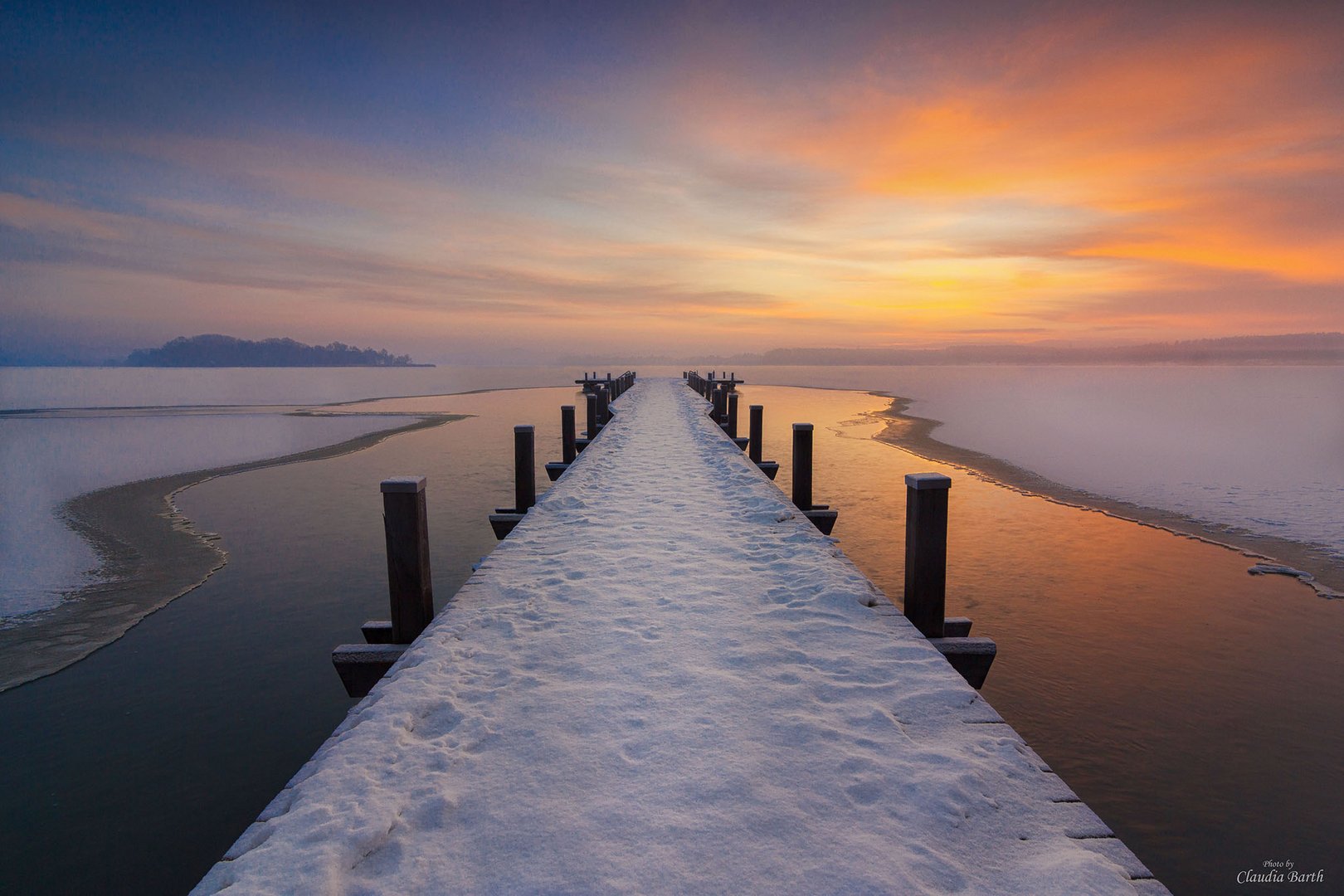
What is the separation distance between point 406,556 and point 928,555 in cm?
374

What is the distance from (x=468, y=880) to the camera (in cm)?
215

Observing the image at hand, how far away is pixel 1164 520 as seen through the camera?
1262 cm

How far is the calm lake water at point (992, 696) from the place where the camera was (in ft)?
15.2

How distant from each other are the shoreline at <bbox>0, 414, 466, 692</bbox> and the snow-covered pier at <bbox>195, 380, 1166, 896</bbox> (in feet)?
20.1

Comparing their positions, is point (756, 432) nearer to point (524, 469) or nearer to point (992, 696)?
point (524, 469)

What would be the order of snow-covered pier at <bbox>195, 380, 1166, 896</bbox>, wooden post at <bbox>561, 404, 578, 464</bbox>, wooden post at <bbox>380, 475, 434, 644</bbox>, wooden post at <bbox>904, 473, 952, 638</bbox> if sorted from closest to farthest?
snow-covered pier at <bbox>195, 380, 1166, 896</bbox> → wooden post at <bbox>380, 475, 434, 644</bbox> → wooden post at <bbox>904, 473, 952, 638</bbox> → wooden post at <bbox>561, 404, 578, 464</bbox>

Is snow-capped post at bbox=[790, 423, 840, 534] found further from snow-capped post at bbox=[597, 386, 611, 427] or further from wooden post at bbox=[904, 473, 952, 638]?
snow-capped post at bbox=[597, 386, 611, 427]

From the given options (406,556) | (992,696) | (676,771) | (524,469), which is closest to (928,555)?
(676,771)

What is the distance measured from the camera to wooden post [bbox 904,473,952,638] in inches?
181

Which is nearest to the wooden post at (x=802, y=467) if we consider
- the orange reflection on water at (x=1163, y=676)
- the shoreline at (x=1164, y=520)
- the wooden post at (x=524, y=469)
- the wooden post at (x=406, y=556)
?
the orange reflection on water at (x=1163, y=676)

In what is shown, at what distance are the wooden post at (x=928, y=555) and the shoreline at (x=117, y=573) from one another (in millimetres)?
8673

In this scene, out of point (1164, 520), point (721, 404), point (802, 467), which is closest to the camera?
point (802, 467)

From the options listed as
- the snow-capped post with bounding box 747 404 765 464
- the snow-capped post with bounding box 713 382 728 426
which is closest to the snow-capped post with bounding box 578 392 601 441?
the snow-capped post with bounding box 747 404 765 464

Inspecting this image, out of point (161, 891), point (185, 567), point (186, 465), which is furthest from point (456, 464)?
point (161, 891)
